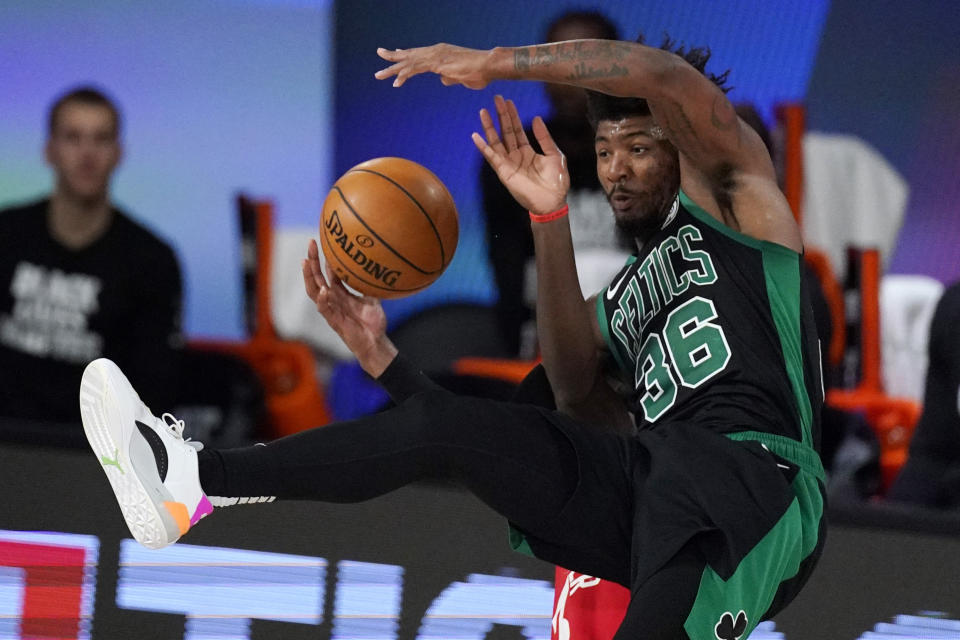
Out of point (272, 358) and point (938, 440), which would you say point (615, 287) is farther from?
point (272, 358)

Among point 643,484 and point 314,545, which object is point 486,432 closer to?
point 643,484

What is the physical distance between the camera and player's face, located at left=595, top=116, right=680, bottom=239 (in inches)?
114

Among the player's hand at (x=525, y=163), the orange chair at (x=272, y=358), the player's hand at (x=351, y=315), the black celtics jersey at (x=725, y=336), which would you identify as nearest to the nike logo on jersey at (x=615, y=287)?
the black celtics jersey at (x=725, y=336)

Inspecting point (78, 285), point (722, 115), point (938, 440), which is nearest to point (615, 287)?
point (722, 115)

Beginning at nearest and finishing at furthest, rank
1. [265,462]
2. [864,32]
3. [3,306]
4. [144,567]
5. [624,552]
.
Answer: [265,462], [624,552], [144,567], [3,306], [864,32]

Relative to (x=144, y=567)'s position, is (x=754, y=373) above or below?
above

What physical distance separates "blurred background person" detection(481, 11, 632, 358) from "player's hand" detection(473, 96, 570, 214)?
2.44 m

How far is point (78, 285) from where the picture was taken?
5285mm

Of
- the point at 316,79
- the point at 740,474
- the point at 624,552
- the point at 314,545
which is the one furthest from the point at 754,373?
the point at 316,79

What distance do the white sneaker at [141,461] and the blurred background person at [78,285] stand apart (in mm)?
2477

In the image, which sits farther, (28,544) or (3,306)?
(3,306)

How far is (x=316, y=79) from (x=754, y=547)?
4672 millimetres

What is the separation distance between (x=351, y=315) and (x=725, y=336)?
926 millimetres

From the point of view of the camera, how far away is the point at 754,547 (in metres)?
2.57
